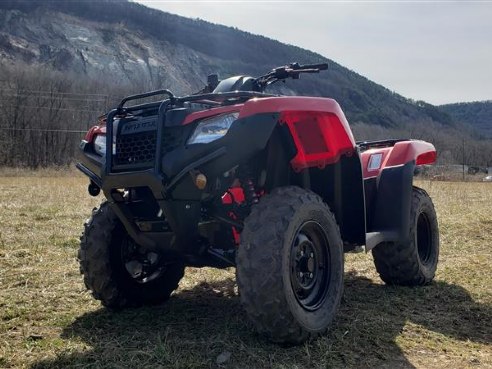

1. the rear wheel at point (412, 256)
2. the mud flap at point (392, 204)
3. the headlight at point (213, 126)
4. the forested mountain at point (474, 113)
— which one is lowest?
the rear wheel at point (412, 256)

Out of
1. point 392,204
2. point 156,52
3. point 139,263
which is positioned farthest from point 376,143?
point 156,52

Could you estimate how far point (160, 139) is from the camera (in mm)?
3324

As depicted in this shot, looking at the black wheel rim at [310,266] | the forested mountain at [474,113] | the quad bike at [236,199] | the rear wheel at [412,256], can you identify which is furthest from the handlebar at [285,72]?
the forested mountain at [474,113]

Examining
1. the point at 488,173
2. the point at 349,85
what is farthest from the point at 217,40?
the point at 488,173

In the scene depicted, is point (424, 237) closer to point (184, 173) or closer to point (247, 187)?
point (247, 187)

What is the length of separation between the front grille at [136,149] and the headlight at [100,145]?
34cm

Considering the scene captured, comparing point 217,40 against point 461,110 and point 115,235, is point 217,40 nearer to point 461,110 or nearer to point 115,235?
point 461,110

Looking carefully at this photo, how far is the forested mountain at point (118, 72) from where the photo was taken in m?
51.8

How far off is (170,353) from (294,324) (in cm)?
70

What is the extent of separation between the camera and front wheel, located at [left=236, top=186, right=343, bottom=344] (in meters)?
3.10

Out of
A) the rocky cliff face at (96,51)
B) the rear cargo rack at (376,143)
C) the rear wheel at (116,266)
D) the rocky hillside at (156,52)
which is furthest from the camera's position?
the rocky hillside at (156,52)

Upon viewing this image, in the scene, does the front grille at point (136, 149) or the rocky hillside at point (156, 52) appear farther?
the rocky hillside at point (156, 52)

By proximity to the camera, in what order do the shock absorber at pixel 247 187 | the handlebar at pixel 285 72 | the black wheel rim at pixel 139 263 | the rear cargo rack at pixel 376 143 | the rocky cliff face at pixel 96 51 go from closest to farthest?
the shock absorber at pixel 247 187, the black wheel rim at pixel 139 263, the handlebar at pixel 285 72, the rear cargo rack at pixel 376 143, the rocky cliff face at pixel 96 51

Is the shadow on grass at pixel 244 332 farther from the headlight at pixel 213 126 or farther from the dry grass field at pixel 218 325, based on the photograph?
the headlight at pixel 213 126
